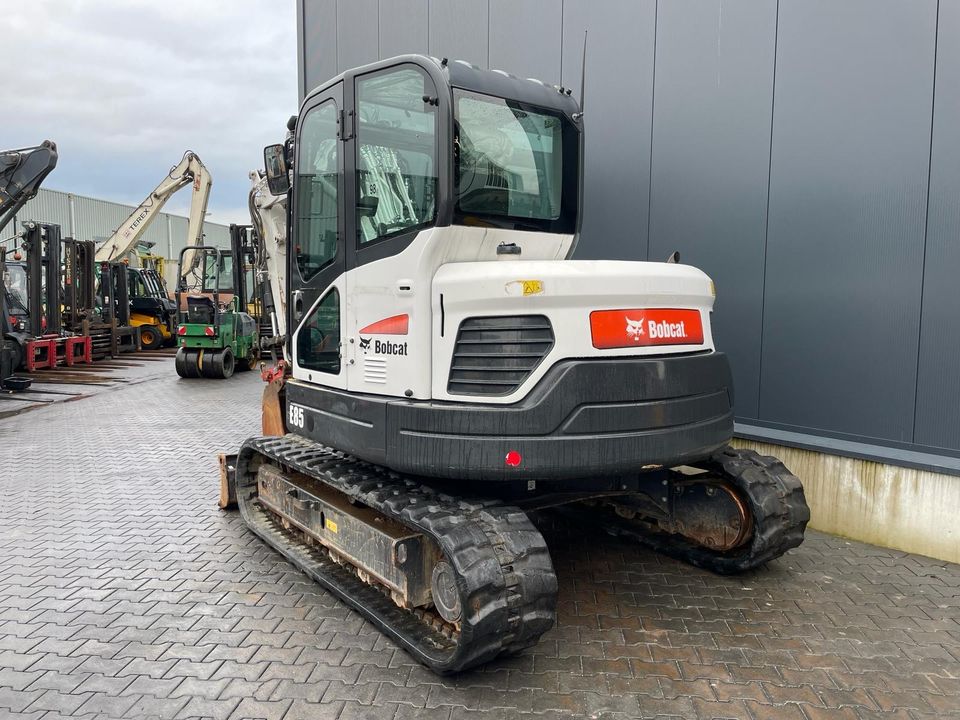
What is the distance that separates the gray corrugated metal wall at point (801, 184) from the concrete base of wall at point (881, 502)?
Answer: 16cm

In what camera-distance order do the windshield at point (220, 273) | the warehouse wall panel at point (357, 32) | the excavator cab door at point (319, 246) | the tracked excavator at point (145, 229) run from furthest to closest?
the tracked excavator at point (145, 229), the windshield at point (220, 273), the warehouse wall panel at point (357, 32), the excavator cab door at point (319, 246)

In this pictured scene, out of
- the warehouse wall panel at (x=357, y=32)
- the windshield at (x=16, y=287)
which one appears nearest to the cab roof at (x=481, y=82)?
the warehouse wall panel at (x=357, y=32)

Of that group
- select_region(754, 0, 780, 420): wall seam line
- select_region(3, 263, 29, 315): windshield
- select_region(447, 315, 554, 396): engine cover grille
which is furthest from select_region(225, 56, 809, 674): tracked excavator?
select_region(3, 263, 29, 315): windshield

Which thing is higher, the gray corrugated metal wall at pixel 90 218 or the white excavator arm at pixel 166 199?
the gray corrugated metal wall at pixel 90 218

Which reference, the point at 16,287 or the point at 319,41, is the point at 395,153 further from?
the point at 16,287

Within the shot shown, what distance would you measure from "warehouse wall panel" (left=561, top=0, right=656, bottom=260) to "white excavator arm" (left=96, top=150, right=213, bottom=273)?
697 inches

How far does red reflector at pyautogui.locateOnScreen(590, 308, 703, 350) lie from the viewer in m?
3.43

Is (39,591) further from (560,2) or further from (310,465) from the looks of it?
(560,2)

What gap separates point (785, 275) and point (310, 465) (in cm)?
390

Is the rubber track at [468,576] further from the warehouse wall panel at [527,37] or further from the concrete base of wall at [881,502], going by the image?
the warehouse wall panel at [527,37]

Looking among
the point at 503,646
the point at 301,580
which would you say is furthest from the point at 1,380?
the point at 503,646

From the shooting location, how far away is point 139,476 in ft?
23.9

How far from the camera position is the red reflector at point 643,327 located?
3428 mm

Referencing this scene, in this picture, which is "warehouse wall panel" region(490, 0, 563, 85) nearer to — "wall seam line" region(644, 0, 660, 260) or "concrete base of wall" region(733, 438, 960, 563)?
"wall seam line" region(644, 0, 660, 260)
